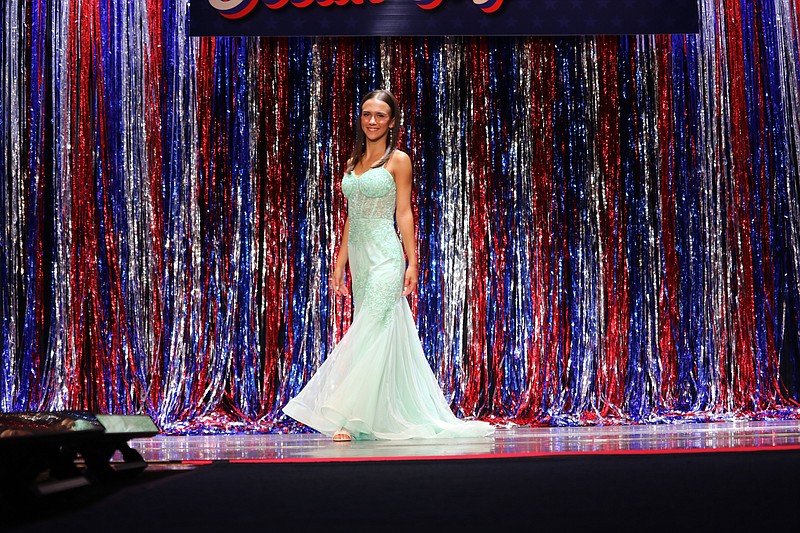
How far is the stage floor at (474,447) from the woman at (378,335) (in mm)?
196

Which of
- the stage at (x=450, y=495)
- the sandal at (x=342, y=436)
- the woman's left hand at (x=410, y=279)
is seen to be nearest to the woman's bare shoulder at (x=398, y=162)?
the woman's left hand at (x=410, y=279)

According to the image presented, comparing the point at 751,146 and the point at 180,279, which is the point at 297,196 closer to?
the point at 180,279

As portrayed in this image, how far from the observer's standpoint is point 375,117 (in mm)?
4113

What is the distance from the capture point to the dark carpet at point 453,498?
56.8 inches

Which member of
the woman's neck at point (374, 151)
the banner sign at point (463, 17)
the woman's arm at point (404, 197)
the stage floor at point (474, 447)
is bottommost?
the stage floor at point (474, 447)

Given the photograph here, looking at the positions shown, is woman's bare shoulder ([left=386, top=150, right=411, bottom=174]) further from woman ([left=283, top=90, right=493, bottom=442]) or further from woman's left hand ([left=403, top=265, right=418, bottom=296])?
woman's left hand ([left=403, top=265, right=418, bottom=296])

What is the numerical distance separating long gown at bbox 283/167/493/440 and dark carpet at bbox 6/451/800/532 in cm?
151

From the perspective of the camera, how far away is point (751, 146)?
5.56 metres

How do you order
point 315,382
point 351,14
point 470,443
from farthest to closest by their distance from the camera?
point 351,14
point 315,382
point 470,443

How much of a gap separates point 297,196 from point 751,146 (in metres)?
2.59

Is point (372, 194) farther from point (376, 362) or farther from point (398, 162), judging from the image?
point (376, 362)

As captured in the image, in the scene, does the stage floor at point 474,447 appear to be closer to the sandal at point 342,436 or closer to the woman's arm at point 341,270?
the sandal at point 342,436

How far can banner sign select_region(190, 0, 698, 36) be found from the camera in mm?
5277

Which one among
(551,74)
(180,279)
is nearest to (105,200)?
(180,279)
